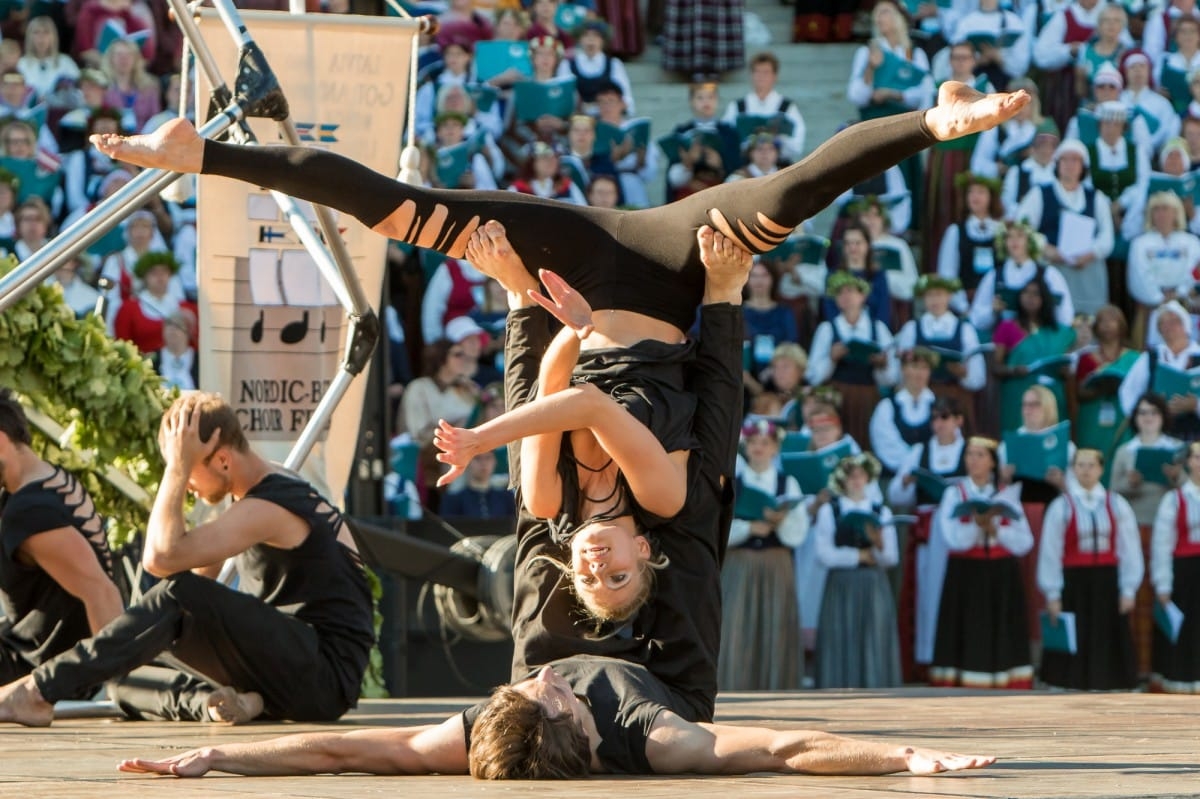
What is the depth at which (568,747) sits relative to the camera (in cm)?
446

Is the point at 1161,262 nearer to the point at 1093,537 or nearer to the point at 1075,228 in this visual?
the point at 1075,228

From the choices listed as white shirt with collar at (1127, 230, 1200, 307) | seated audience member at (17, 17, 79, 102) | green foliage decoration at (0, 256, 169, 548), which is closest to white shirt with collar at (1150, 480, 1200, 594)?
white shirt with collar at (1127, 230, 1200, 307)

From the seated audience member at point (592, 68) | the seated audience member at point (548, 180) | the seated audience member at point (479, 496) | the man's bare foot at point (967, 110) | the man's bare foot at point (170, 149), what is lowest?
the seated audience member at point (479, 496)

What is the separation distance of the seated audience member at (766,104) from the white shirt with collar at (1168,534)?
3.76 metres

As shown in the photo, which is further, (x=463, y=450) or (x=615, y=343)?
(x=615, y=343)

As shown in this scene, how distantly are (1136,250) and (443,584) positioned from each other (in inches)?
243

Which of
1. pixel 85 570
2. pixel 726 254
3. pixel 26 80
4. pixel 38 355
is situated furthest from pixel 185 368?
pixel 726 254

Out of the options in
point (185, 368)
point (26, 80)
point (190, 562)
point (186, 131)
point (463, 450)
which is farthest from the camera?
point (26, 80)

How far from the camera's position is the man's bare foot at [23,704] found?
599cm

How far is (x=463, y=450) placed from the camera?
4.57 m

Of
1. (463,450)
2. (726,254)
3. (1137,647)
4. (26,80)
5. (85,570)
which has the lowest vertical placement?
(1137,647)

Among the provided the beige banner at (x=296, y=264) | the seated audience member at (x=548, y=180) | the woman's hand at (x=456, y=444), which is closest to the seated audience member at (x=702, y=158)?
the seated audience member at (x=548, y=180)

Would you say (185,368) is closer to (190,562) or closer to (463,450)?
(190,562)

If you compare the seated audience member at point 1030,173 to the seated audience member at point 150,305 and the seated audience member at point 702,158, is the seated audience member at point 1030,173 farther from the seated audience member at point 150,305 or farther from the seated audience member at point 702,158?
the seated audience member at point 150,305
